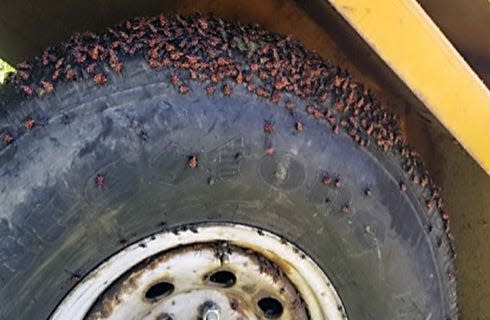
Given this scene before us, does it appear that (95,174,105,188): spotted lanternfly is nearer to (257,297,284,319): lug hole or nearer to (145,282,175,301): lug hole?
(145,282,175,301): lug hole

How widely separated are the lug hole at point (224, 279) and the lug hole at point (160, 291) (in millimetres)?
101

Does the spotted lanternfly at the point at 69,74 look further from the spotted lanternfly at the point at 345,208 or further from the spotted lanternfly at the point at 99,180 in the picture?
the spotted lanternfly at the point at 345,208

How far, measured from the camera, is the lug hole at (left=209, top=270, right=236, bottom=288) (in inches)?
89.5

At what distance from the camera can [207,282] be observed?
227 centimetres

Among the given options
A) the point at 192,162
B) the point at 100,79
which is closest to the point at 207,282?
the point at 192,162

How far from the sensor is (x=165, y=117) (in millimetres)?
2078

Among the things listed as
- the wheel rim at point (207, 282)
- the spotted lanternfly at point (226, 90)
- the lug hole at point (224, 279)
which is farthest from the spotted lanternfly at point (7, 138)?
the lug hole at point (224, 279)

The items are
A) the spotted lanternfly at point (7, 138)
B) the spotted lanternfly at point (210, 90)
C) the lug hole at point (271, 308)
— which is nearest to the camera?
the spotted lanternfly at point (7, 138)

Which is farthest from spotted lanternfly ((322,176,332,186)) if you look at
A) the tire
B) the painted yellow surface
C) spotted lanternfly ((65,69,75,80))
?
spotted lanternfly ((65,69,75,80))

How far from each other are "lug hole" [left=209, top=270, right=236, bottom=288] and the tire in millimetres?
165

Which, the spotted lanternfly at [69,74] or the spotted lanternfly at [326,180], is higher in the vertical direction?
the spotted lanternfly at [69,74]

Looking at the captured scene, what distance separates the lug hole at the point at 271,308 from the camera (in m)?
2.34

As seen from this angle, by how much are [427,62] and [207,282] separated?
2.43 feet

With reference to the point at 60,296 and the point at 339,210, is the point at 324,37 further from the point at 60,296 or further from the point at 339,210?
the point at 60,296
